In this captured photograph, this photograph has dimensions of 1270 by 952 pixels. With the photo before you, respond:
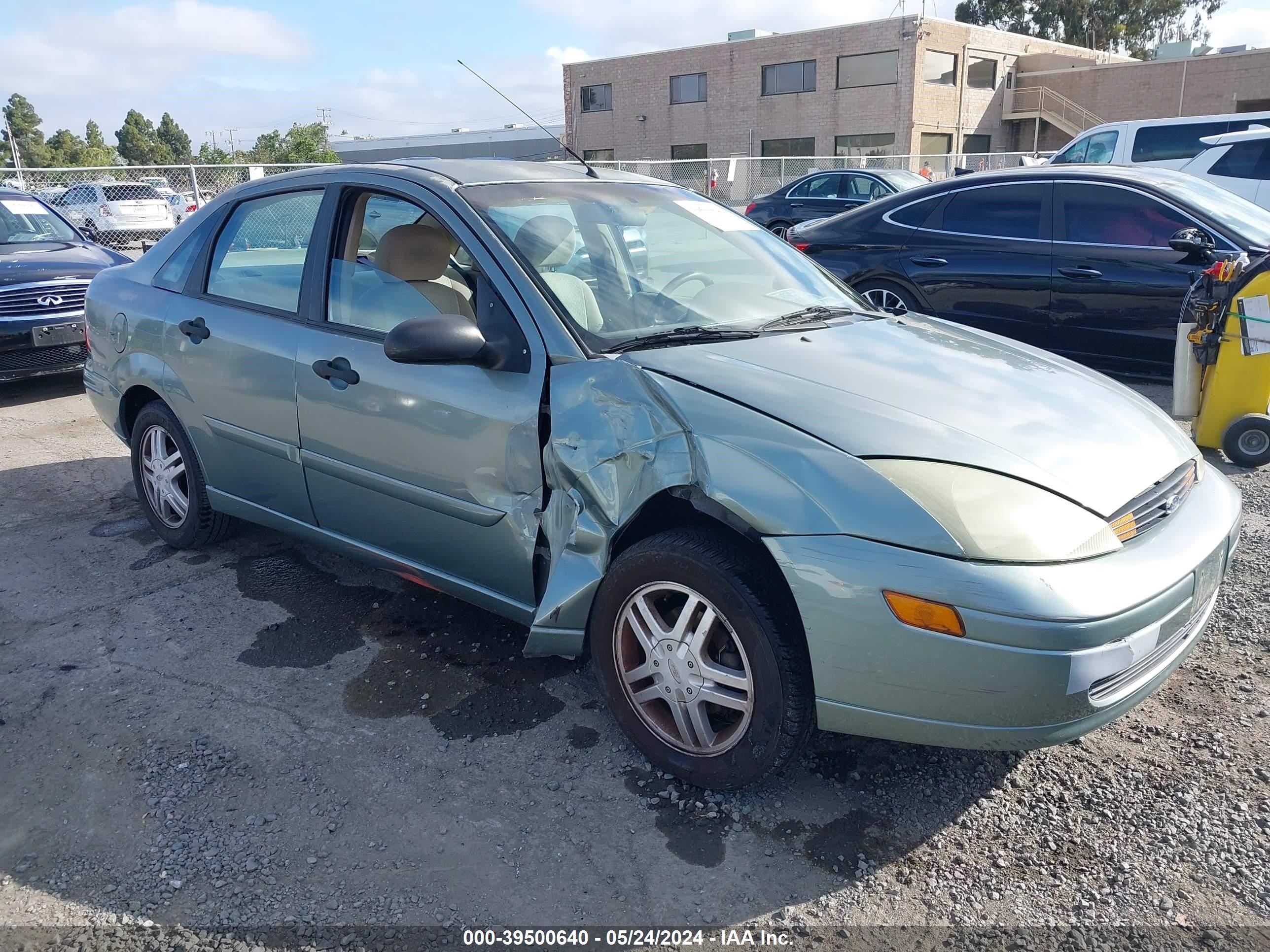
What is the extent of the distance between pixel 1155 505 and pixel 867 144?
38035mm

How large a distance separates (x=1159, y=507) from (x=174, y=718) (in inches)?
121

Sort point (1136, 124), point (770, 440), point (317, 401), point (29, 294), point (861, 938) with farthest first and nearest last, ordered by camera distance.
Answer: point (1136, 124)
point (29, 294)
point (317, 401)
point (770, 440)
point (861, 938)

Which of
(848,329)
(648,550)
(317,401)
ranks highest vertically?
(848,329)

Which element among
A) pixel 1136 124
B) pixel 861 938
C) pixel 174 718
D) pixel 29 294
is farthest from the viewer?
pixel 1136 124

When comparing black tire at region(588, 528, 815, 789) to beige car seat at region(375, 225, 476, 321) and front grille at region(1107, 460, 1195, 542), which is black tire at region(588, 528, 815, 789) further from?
beige car seat at region(375, 225, 476, 321)

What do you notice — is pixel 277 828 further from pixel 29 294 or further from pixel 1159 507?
pixel 29 294

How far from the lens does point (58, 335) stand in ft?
25.2

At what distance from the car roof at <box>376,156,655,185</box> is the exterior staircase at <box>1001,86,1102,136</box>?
130ft

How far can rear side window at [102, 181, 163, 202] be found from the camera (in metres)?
18.0

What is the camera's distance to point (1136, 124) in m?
15.2

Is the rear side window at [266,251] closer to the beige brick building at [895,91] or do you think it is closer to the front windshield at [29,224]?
the front windshield at [29,224]

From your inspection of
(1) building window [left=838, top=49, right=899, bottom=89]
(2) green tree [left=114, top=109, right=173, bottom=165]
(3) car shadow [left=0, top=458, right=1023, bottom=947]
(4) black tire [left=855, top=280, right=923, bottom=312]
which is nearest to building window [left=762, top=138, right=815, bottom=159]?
(1) building window [left=838, top=49, right=899, bottom=89]

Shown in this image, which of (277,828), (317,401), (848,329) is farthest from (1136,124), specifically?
(277,828)

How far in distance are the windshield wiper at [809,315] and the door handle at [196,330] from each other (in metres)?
2.32
